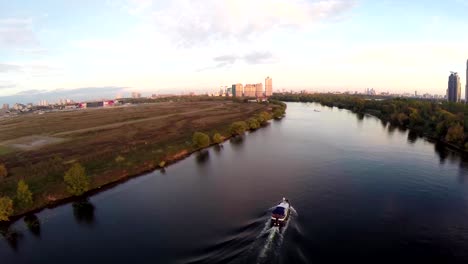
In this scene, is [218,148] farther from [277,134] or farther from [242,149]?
[277,134]

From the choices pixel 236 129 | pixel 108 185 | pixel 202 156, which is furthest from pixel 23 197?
pixel 236 129

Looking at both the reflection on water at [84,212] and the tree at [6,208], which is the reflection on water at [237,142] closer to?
the reflection on water at [84,212]

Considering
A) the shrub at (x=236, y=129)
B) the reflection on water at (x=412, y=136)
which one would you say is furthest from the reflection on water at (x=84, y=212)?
the reflection on water at (x=412, y=136)

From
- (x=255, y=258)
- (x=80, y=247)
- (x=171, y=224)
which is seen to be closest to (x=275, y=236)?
(x=255, y=258)

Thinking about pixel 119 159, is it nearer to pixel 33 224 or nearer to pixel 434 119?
pixel 33 224

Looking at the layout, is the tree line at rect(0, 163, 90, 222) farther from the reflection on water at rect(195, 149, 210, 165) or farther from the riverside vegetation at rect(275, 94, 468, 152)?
the riverside vegetation at rect(275, 94, 468, 152)

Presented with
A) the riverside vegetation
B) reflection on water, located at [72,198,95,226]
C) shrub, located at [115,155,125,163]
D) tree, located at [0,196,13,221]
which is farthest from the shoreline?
the riverside vegetation
